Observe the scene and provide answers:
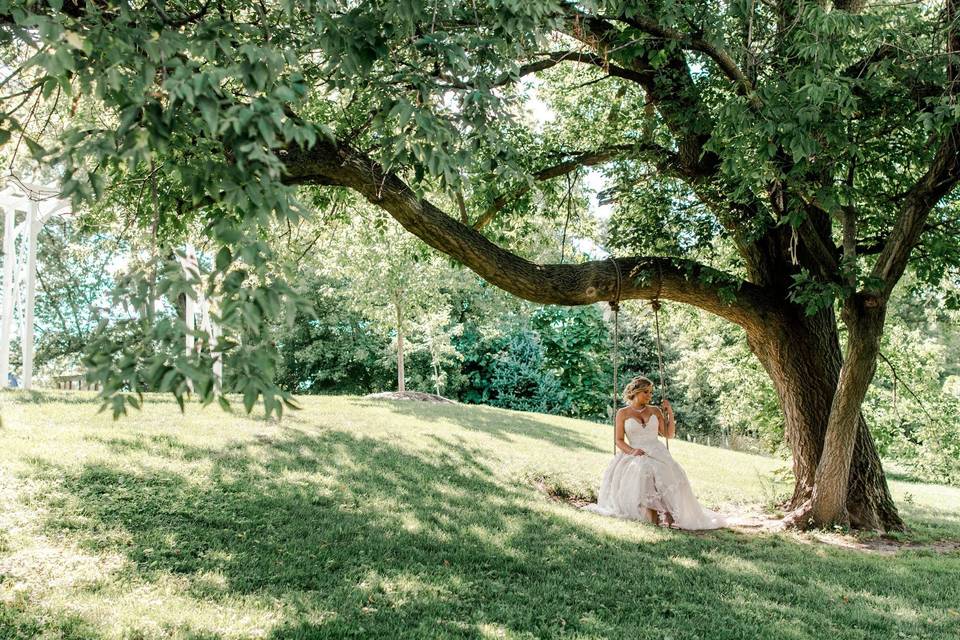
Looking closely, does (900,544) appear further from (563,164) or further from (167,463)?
(167,463)

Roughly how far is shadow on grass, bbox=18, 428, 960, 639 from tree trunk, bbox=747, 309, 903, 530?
4.51ft

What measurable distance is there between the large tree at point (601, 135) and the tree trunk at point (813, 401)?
0.03 m

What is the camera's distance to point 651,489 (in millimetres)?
8883

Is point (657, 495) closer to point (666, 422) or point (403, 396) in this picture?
point (666, 422)

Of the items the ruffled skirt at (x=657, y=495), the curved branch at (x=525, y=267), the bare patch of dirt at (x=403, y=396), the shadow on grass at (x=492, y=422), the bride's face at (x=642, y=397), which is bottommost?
the ruffled skirt at (x=657, y=495)

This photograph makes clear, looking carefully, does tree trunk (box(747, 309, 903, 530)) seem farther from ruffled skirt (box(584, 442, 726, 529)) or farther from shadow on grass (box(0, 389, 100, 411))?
shadow on grass (box(0, 389, 100, 411))

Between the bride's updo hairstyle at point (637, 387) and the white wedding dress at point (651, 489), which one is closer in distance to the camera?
the white wedding dress at point (651, 489)

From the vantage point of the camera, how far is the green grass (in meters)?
4.77

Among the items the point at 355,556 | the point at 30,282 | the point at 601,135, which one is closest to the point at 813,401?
the point at 601,135

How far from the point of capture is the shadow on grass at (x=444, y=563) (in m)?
5.00

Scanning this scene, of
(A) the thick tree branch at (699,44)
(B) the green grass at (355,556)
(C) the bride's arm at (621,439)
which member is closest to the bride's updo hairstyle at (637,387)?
(C) the bride's arm at (621,439)

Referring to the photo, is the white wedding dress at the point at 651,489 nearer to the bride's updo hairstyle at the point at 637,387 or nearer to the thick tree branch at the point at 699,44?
the bride's updo hairstyle at the point at 637,387

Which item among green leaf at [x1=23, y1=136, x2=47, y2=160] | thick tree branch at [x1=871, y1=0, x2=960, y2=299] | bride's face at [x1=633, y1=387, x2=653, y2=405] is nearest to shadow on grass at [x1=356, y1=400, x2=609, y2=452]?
bride's face at [x1=633, y1=387, x2=653, y2=405]

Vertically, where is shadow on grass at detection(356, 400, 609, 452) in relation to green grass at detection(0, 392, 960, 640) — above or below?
above
